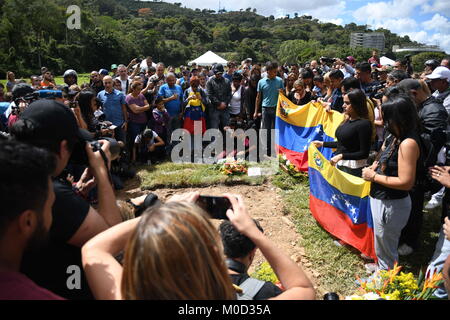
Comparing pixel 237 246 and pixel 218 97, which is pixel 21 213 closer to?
pixel 237 246

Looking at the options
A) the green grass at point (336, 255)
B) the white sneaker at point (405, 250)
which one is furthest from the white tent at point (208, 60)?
the white sneaker at point (405, 250)

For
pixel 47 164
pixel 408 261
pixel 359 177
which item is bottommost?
pixel 408 261

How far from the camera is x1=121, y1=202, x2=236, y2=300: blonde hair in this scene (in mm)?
1070

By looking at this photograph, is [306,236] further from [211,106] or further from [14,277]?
[211,106]

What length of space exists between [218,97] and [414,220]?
5.61 meters

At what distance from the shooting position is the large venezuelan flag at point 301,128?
241 inches

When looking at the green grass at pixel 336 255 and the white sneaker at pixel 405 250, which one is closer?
the green grass at pixel 336 255

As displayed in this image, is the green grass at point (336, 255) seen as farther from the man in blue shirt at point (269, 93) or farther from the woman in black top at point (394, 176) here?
the man in blue shirt at point (269, 93)

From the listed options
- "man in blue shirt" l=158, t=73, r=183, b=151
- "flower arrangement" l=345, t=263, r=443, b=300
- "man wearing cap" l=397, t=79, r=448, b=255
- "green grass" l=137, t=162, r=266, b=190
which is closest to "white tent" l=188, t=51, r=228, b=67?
"man in blue shirt" l=158, t=73, r=183, b=151

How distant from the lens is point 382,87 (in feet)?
21.2

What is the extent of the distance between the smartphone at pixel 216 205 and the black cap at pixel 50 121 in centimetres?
75

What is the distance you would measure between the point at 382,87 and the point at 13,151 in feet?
21.7
